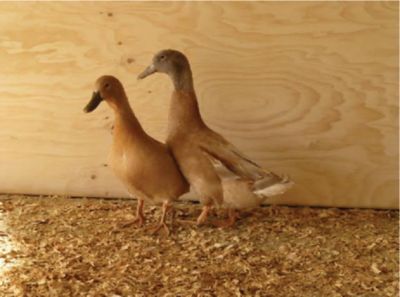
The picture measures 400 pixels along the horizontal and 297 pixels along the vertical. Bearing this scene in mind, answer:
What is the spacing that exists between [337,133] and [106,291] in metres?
0.86

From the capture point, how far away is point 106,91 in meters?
1.39

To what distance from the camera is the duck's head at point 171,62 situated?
4.74 ft

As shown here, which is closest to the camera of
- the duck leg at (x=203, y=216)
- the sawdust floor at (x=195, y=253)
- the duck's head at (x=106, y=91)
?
the sawdust floor at (x=195, y=253)

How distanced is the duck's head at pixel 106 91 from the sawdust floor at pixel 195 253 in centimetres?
36

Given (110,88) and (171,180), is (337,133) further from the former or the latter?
(110,88)

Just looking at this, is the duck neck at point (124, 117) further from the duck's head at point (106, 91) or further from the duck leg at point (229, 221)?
the duck leg at point (229, 221)

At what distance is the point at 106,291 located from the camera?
3.80ft

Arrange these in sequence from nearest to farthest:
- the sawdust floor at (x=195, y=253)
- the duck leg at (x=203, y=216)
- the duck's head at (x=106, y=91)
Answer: the sawdust floor at (x=195, y=253) → the duck's head at (x=106, y=91) → the duck leg at (x=203, y=216)

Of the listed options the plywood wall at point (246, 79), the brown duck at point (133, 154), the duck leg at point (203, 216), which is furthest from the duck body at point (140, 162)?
the plywood wall at point (246, 79)

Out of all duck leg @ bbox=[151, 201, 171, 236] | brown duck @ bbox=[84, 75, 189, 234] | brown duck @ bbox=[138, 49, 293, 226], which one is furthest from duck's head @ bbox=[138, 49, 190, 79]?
duck leg @ bbox=[151, 201, 171, 236]

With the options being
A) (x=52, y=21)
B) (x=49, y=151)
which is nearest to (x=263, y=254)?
(x=49, y=151)

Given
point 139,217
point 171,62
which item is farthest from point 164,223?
point 171,62

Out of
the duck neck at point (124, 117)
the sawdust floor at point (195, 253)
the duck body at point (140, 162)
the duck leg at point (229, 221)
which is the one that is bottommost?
the sawdust floor at point (195, 253)

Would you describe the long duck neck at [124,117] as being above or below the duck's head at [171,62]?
below
